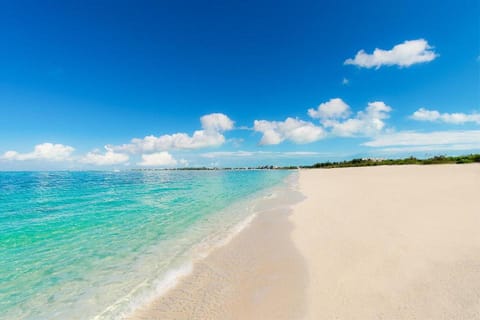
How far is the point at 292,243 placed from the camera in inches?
271

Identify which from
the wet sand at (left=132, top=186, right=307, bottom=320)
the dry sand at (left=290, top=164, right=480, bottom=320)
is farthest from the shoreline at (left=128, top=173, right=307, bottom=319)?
the dry sand at (left=290, top=164, right=480, bottom=320)

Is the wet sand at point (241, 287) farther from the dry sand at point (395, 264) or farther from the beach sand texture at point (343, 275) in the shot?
the dry sand at point (395, 264)

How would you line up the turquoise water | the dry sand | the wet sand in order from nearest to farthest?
1. the dry sand
2. the wet sand
3. the turquoise water

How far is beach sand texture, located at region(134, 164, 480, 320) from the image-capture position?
11.6 feet

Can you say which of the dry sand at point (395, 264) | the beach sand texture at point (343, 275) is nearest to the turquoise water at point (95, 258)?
the beach sand texture at point (343, 275)

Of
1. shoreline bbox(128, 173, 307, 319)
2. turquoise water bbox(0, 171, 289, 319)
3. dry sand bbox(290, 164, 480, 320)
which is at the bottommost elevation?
turquoise water bbox(0, 171, 289, 319)

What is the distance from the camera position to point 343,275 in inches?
180

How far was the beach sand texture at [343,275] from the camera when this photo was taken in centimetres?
353

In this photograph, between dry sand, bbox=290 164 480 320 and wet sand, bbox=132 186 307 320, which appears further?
wet sand, bbox=132 186 307 320

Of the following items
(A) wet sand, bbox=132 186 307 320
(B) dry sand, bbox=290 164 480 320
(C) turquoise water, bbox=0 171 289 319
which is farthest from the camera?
(C) turquoise water, bbox=0 171 289 319

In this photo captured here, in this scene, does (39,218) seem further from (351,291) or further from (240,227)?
Result: (351,291)

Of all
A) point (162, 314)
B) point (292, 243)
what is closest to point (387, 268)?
point (292, 243)

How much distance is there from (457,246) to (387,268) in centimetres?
218

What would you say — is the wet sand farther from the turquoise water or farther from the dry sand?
the turquoise water
